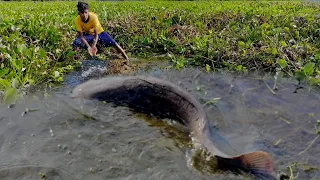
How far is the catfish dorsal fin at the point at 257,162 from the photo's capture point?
3.07m

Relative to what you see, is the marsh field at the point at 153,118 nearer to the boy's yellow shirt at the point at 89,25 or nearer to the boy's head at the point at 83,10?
the boy's yellow shirt at the point at 89,25

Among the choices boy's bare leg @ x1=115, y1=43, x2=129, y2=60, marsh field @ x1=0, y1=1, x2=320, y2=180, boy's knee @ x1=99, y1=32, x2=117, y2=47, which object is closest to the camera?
marsh field @ x1=0, y1=1, x2=320, y2=180

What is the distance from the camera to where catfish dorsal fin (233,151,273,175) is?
10.1 ft

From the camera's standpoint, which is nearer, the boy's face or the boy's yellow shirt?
the boy's face

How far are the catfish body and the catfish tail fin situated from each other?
0.36m

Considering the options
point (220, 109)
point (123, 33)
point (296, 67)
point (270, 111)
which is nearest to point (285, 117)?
point (270, 111)

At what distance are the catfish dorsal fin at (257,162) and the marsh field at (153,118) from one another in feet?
0.56

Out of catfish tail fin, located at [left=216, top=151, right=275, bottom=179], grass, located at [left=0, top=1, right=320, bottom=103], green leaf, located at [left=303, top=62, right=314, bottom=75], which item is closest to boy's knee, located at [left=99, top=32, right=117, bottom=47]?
grass, located at [left=0, top=1, right=320, bottom=103]

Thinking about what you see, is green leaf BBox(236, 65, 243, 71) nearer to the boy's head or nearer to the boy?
the boy

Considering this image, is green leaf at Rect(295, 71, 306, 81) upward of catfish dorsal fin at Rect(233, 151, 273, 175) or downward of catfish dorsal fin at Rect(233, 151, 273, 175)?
downward

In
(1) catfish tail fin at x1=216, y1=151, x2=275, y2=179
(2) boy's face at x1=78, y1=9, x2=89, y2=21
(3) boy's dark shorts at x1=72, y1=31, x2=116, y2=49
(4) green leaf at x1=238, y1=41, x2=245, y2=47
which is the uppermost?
(2) boy's face at x1=78, y1=9, x2=89, y2=21

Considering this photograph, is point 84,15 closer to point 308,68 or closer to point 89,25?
point 89,25

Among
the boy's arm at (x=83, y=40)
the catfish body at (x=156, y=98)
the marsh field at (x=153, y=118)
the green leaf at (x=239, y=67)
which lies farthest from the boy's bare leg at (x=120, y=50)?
the green leaf at (x=239, y=67)

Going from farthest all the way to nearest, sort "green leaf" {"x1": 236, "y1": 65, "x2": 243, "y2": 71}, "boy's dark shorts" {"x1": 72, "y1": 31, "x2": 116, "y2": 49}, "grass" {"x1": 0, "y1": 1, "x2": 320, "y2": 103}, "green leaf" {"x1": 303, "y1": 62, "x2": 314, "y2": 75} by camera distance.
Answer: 1. "boy's dark shorts" {"x1": 72, "y1": 31, "x2": 116, "y2": 49}
2. "green leaf" {"x1": 236, "y1": 65, "x2": 243, "y2": 71}
3. "grass" {"x1": 0, "y1": 1, "x2": 320, "y2": 103}
4. "green leaf" {"x1": 303, "y1": 62, "x2": 314, "y2": 75}
